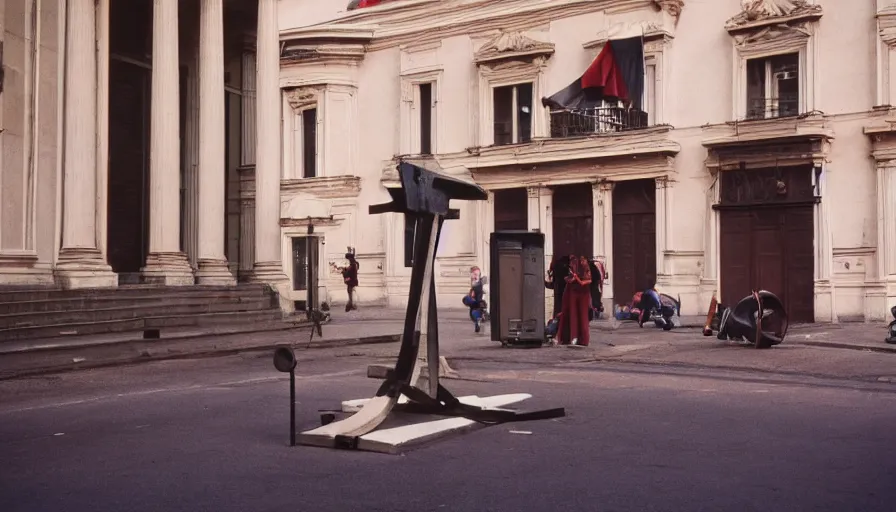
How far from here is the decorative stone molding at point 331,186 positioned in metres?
35.4

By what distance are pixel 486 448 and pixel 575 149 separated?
23468 mm

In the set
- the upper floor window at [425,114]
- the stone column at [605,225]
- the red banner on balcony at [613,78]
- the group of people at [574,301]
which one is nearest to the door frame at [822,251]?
the red banner on balcony at [613,78]

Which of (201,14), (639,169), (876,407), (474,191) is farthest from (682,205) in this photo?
(474,191)

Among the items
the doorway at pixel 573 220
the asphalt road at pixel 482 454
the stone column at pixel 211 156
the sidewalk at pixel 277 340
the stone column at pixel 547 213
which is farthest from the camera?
the stone column at pixel 547 213

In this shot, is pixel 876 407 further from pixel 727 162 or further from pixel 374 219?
pixel 374 219

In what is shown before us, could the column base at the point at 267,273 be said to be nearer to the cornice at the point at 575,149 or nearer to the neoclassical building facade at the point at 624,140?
the neoclassical building facade at the point at 624,140

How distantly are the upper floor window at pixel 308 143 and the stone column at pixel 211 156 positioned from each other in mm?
12067

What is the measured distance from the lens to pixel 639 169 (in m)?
29.2

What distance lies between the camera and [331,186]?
117 feet

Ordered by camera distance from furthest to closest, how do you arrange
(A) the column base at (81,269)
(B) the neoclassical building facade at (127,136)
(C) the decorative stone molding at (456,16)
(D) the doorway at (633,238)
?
(C) the decorative stone molding at (456,16) → (D) the doorway at (633,238) → (A) the column base at (81,269) → (B) the neoclassical building facade at (127,136)

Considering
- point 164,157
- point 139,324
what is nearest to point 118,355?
point 139,324

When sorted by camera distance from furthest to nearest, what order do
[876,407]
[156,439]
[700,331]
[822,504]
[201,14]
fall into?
1. [201,14]
2. [700,331]
3. [876,407]
4. [156,439]
5. [822,504]

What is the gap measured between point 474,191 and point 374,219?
86.9 feet

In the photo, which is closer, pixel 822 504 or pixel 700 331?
pixel 822 504
